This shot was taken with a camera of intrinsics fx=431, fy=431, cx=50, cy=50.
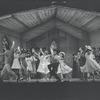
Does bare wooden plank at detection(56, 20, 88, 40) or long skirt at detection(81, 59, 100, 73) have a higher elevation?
bare wooden plank at detection(56, 20, 88, 40)

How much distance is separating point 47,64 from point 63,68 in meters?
0.58

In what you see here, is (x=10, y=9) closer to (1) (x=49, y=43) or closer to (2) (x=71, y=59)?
(1) (x=49, y=43)

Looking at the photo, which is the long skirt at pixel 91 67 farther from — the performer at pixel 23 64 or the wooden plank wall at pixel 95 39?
the performer at pixel 23 64

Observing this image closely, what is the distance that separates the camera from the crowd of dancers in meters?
14.6

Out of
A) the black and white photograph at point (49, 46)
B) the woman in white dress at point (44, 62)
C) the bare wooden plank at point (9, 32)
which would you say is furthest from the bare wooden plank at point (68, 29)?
the bare wooden plank at point (9, 32)

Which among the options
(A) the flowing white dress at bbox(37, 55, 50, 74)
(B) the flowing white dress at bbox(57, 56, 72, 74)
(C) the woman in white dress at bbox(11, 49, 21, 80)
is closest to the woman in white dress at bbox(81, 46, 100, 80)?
(B) the flowing white dress at bbox(57, 56, 72, 74)

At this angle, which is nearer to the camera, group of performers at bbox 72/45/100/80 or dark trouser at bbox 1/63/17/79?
dark trouser at bbox 1/63/17/79

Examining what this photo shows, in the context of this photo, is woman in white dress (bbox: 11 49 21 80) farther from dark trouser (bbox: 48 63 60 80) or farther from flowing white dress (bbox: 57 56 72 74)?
flowing white dress (bbox: 57 56 72 74)

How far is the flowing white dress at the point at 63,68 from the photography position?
47.7 ft

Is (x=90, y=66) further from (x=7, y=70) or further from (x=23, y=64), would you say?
(x=7, y=70)

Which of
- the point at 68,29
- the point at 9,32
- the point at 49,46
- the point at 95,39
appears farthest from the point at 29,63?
the point at 95,39

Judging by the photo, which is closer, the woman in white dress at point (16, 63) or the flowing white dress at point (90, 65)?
the woman in white dress at point (16, 63)

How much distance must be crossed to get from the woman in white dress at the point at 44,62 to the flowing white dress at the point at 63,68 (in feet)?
1.38

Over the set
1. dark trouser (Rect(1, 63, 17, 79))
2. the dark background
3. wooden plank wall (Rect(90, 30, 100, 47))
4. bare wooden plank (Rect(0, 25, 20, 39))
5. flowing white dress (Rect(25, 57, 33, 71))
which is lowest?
dark trouser (Rect(1, 63, 17, 79))
